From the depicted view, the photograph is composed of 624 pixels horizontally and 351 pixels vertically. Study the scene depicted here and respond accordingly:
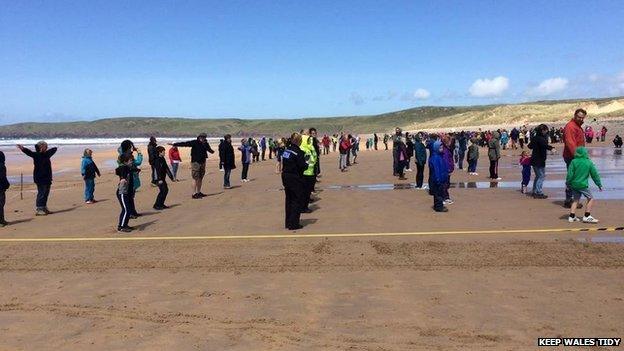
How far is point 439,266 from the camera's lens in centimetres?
691

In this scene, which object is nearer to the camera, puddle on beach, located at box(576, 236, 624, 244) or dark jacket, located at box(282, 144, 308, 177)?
puddle on beach, located at box(576, 236, 624, 244)

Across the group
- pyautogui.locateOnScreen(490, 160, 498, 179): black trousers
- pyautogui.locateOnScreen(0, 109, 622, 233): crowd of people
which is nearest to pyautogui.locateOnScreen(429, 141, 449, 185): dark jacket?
pyautogui.locateOnScreen(0, 109, 622, 233): crowd of people

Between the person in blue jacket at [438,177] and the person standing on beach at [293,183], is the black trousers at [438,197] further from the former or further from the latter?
the person standing on beach at [293,183]

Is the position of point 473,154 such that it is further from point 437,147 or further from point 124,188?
point 124,188

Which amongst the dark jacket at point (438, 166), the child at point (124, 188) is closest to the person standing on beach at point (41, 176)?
the child at point (124, 188)

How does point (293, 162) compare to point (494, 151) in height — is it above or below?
above

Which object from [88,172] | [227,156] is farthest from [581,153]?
[88,172]

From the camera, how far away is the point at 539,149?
12172mm

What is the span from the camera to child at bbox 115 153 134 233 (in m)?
9.99

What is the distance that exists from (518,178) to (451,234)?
9.97m

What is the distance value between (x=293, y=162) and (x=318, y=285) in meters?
3.95

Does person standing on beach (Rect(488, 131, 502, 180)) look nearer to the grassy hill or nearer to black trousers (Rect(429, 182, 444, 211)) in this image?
black trousers (Rect(429, 182, 444, 211))

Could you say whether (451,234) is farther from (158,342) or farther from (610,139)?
(610,139)

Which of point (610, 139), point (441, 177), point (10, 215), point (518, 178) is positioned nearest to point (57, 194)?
point (10, 215)
